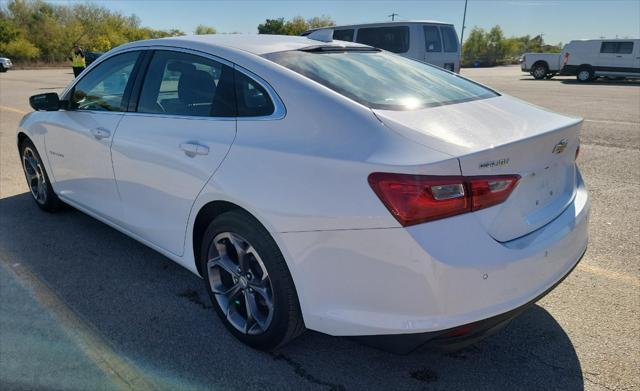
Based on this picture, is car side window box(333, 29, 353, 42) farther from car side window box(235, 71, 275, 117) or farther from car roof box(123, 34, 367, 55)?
car side window box(235, 71, 275, 117)

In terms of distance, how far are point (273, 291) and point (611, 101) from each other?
15835mm

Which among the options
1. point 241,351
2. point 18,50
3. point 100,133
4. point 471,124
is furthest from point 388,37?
point 18,50

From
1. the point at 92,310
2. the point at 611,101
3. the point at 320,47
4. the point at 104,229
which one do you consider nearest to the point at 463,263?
the point at 320,47

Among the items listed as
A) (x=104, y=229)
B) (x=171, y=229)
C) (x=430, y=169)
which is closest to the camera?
(x=430, y=169)

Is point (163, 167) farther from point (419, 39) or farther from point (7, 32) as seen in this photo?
point (7, 32)

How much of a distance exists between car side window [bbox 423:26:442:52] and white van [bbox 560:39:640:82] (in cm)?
1554

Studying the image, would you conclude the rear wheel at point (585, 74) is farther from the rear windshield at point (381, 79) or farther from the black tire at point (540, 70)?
the rear windshield at point (381, 79)

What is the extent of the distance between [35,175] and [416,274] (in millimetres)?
4309

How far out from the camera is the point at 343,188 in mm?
1989

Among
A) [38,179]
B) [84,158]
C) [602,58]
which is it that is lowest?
[38,179]

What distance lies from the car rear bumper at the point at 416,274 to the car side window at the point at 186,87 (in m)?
0.97

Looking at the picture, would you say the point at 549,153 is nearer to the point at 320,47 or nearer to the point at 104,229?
the point at 320,47

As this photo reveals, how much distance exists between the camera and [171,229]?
296 centimetres

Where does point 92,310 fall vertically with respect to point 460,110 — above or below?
below
